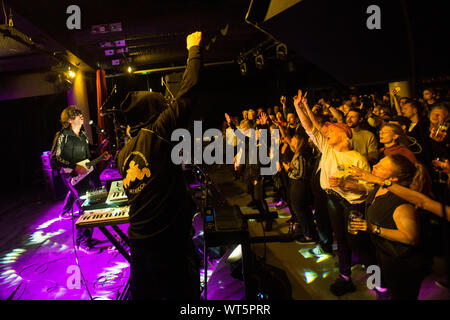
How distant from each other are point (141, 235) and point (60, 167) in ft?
10.6

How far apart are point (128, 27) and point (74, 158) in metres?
4.07

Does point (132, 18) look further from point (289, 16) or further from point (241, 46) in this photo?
point (289, 16)

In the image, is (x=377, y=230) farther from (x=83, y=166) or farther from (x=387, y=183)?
(x=83, y=166)

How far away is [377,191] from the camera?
2.01 metres

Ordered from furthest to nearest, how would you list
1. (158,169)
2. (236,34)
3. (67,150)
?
1. (236,34)
2. (67,150)
3. (158,169)

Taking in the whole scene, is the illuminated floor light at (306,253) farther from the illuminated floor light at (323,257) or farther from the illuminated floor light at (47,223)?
the illuminated floor light at (47,223)

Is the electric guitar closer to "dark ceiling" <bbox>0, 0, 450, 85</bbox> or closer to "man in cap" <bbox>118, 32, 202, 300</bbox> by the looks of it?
"dark ceiling" <bbox>0, 0, 450, 85</bbox>

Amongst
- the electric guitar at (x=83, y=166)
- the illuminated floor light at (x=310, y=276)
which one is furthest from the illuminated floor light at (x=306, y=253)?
the electric guitar at (x=83, y=166)

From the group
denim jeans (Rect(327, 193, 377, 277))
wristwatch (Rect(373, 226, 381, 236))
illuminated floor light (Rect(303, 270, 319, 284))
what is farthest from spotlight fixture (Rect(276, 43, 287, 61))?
wristwatch (Rect(373, 226, 381, 236))

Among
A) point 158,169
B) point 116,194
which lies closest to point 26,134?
point 116,194

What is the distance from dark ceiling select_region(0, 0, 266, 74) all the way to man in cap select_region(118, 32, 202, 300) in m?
3.16

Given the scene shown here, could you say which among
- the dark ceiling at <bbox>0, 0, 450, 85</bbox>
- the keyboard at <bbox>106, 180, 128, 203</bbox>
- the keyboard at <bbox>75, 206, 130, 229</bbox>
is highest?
the dark ceiling at <bbox>0, 0, 450, 85</bbox>

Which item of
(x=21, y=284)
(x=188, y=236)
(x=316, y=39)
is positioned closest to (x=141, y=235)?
(x=188, y=236)

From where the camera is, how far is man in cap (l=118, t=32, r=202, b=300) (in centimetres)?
155
